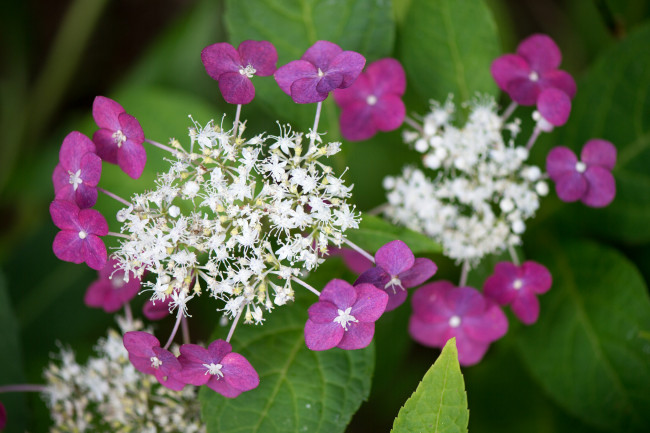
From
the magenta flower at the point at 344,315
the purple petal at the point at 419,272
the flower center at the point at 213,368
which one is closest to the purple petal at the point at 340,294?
the magenta flower at the point at 344,315

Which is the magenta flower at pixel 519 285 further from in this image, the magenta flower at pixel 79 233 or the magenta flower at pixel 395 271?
the magenta flower at pixel 79 233

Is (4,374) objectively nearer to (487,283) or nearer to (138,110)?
(138,110)

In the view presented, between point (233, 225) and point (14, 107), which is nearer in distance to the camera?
point (233, 225)

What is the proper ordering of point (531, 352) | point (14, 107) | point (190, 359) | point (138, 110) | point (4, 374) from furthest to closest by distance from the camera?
point (14, 107), point (138, 110), point (531, 352), point (4, 374), point (190, 359)

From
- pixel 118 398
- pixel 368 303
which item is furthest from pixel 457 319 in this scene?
pixel 118 398

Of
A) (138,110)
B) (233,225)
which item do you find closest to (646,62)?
(233,225)

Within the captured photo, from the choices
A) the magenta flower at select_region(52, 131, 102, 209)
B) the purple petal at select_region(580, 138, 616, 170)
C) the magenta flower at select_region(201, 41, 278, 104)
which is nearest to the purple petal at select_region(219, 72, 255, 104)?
the magenta flower at select_region(201, 41, 278, 104)

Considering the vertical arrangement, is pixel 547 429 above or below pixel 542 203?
below

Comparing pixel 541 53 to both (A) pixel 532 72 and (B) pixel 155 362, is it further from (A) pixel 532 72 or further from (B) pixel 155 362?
(B) pixel 155 362
